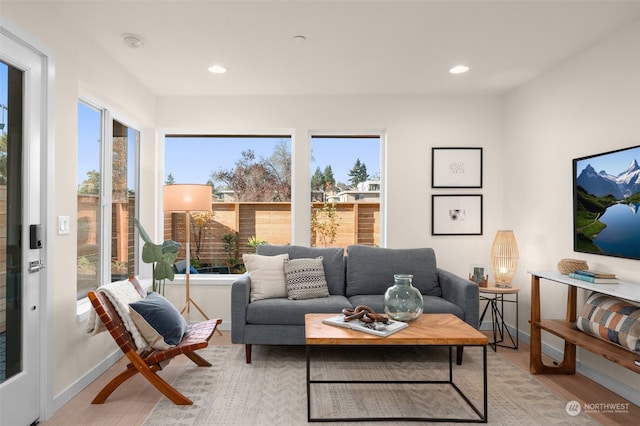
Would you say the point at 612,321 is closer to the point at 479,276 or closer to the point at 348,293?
the point at 479,276

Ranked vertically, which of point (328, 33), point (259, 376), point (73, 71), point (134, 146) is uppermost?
point (328, 33)

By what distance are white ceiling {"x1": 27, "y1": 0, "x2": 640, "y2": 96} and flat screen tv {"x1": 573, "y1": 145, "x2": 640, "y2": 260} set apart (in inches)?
37.0

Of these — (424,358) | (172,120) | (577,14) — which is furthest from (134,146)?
(577,14)

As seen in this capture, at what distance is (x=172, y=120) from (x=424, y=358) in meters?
3.51

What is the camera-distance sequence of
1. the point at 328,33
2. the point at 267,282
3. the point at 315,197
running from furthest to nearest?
1. the point at 315,197
2. the point at 267,282
3. the point at 328,33

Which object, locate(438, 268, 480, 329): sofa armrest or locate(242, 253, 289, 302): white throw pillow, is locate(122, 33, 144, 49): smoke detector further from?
locate(438, 268, 480, 329): sofa armrest

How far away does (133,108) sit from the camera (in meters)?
3.86

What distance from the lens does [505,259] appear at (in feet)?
13.0

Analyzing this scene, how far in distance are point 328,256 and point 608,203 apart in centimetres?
234

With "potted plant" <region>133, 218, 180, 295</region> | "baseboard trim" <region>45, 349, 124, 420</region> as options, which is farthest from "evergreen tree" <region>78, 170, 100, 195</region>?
"baseboard trim" <region>45, 349, 124, 420</region>

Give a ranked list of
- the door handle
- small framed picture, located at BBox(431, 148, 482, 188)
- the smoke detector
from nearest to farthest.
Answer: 1. the door handle
2. the smoke detector
3. small framed picture, located at BBox(431, 148, 482, 188)

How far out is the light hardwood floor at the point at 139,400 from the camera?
2.45 meters

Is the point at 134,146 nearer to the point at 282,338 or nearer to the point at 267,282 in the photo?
the point at 267,282

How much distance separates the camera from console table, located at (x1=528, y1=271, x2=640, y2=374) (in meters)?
2.43
